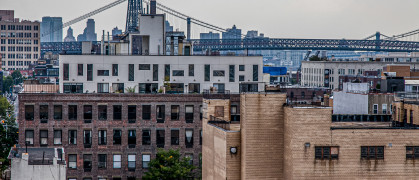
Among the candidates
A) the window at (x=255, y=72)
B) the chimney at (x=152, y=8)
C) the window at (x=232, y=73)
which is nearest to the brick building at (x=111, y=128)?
the window at (x=232, y=73)

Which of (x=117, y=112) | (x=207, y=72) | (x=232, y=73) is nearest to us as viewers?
(x=117, y=112)

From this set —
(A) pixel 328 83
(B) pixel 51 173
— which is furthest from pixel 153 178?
(A) pixel 328 83

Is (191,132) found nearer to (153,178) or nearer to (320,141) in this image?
(153,178)

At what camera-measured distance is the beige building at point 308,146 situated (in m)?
35.9

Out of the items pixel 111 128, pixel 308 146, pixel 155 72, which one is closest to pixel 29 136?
pixel 111 128

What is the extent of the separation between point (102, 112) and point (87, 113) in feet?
3.41

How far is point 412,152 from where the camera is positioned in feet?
121

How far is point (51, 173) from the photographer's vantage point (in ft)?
155

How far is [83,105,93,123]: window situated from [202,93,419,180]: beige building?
28.8 m

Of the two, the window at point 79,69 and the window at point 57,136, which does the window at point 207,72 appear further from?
the window at point 57,136

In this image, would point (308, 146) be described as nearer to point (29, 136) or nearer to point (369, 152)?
point (369, 152)

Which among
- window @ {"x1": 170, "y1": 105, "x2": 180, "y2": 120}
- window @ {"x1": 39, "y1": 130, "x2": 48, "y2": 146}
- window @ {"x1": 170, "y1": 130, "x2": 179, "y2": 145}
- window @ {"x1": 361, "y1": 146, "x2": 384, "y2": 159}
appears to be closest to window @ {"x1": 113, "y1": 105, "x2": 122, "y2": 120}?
window @ {"x1": 170, "y1": 105, "x2": 180, "y2": 120}

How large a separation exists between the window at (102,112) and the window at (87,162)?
2.80 metres

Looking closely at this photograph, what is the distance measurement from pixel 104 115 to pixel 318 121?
104ft
